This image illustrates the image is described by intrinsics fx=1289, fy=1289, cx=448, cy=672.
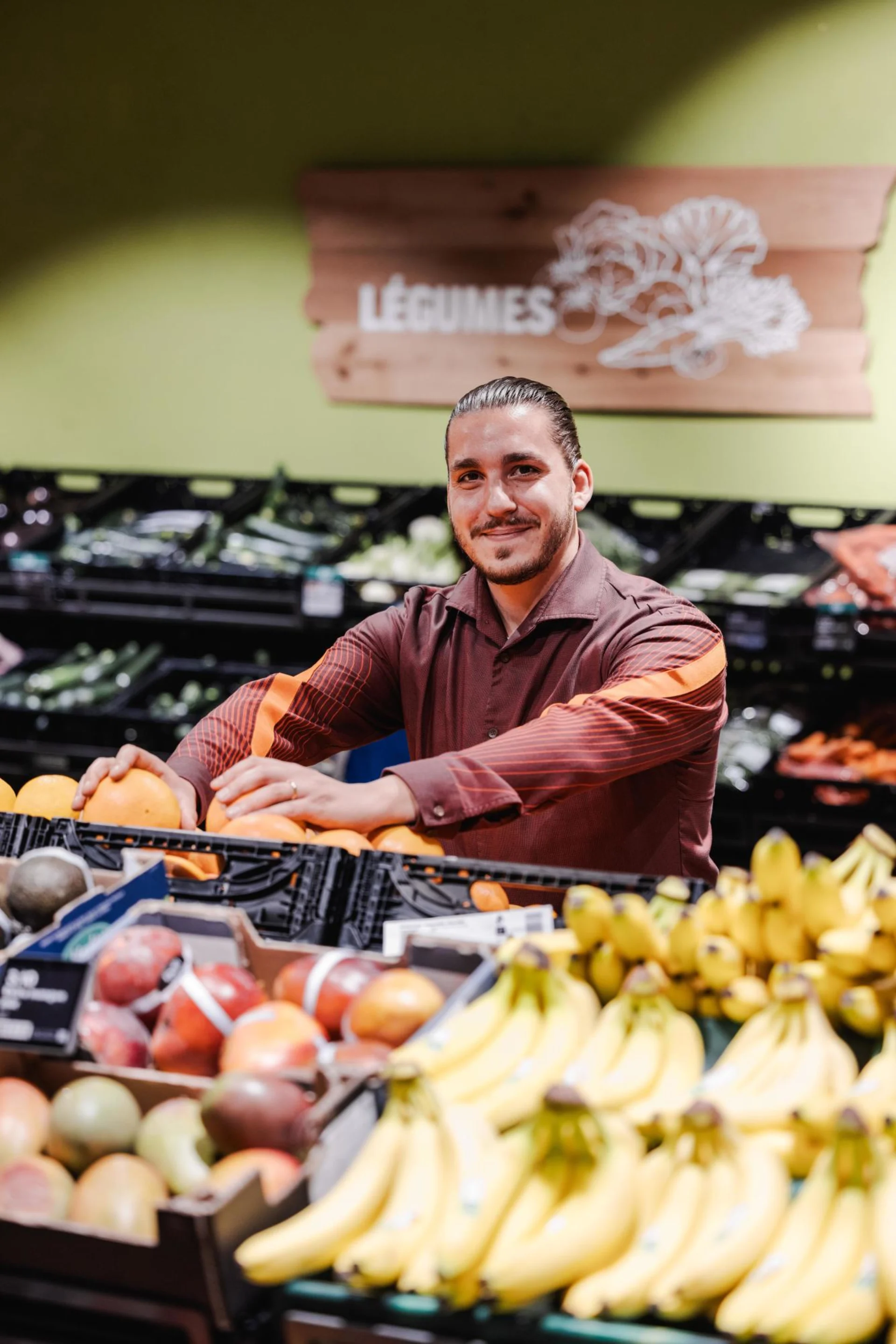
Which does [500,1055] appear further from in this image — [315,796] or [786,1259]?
[315,796]

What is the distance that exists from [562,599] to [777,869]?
1060 mm

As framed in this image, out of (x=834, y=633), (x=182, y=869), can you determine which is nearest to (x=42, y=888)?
(x=182, y=869)

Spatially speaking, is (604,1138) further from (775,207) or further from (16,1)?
(16,1)

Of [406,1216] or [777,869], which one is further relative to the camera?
[777,869]

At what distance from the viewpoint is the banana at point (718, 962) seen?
1.47 metres

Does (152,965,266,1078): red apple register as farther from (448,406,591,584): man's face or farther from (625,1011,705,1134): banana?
(448,406,591,584): man's face

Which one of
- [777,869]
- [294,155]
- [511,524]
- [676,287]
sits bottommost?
[777,869]

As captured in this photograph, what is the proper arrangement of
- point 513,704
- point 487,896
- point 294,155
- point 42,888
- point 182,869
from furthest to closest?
point 294,155 → point 513,704 → point 182,869 → point 487,896 → point 42,888

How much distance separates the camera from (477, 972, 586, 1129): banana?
1.31m

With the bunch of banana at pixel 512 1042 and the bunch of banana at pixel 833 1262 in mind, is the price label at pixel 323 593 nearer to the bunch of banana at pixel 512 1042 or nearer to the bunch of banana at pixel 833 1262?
the bunch of banana at pixel 512 1042

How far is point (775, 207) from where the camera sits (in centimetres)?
457

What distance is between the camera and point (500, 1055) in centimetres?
137

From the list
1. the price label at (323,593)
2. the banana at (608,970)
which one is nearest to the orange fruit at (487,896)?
the banana at (608,970)

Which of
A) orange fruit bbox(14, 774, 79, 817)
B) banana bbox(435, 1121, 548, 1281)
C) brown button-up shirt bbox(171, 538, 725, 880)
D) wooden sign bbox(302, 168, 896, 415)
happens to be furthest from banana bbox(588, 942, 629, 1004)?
wooden sign bbox(302, 168, 896, 415)
